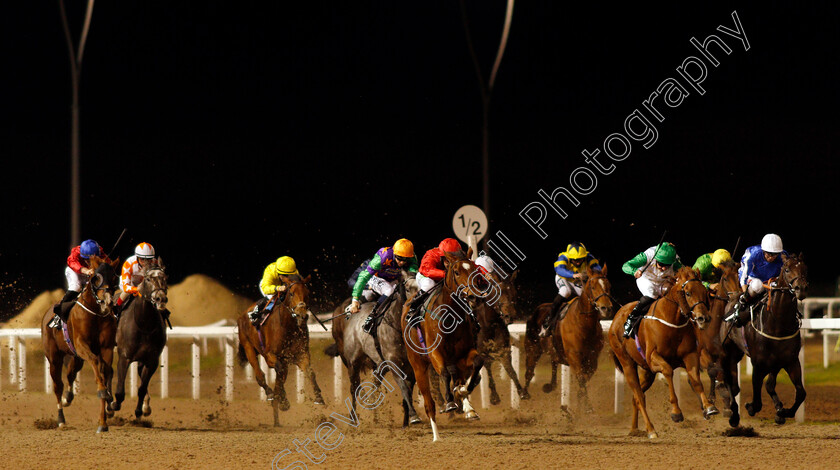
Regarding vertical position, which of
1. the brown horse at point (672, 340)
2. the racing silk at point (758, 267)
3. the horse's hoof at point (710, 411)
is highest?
the racing silk at point (758, 267)

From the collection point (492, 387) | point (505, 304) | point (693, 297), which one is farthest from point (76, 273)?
point (693, 297)

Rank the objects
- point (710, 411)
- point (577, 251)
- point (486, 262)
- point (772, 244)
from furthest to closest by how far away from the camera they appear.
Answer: point (577, 251) < point (486, 262) < point (772, 244) < point (710, 411)

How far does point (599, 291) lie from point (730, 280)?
4.25 ft

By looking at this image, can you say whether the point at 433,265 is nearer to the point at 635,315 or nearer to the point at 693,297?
the point at 635,315

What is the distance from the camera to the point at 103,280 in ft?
34.3

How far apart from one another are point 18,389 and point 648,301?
10090mm

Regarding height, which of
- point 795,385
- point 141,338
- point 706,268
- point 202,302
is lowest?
point 795,385

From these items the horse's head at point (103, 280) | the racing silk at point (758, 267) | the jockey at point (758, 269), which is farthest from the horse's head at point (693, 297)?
the horse's head at point (103, 280)

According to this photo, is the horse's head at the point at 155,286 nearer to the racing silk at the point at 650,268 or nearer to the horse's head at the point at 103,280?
the horse's head at the point at 103,280

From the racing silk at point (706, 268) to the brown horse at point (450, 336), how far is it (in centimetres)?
319

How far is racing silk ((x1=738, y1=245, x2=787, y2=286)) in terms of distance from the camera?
33.2 feet

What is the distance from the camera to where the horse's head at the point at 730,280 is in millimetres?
10242

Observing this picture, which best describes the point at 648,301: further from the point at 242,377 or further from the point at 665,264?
the point at 242,377

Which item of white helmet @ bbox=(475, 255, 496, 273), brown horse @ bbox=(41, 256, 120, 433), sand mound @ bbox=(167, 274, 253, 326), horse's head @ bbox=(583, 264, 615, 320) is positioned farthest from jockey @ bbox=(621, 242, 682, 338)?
sand mound @ bbox=(167, 274, 253, 326)
